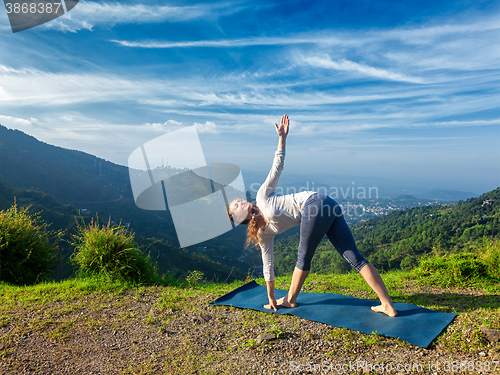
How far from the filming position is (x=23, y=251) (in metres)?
5.41

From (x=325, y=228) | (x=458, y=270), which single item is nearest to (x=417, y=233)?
(x=458, y=270)

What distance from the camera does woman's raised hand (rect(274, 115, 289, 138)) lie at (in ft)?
10.4

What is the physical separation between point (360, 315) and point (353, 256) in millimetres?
704

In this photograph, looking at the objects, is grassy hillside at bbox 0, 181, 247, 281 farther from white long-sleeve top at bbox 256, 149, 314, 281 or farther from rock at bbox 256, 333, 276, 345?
rock at bbox 256, 333, 276, 345

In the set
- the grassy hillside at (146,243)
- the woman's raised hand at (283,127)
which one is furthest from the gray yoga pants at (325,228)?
the grassy hillside at (146,243)

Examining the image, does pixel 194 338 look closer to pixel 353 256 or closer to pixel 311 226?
pixel 311 226

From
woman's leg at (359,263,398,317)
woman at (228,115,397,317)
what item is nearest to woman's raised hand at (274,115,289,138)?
woman at (228,115,397,317)

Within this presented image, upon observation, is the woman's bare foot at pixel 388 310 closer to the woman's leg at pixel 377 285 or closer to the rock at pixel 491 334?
the woman's leg at pixel 377 285

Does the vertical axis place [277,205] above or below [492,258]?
above

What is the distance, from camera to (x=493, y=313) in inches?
131

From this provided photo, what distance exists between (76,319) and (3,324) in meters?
0.72

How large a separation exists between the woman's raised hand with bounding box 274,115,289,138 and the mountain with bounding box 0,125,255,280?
85.9 ft

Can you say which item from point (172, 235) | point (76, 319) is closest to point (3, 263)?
point (76, 319)

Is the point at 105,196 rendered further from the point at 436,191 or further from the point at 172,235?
the point at 436,191
